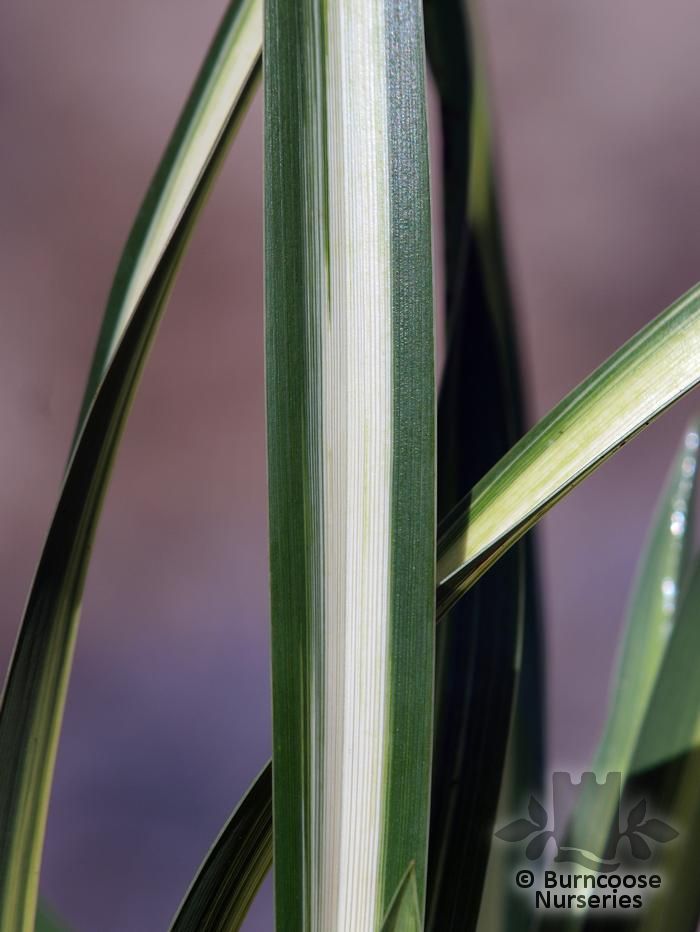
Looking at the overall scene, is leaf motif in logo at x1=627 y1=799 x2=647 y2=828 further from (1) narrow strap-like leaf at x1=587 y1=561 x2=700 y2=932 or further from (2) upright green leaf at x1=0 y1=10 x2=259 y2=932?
(2) upright green leaf at x1=0 y1=10 x2=259 y2=932

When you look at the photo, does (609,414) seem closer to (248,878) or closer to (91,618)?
(248,878)

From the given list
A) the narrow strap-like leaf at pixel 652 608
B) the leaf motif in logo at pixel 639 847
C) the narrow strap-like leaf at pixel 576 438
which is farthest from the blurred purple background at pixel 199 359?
the narrow strap-like leaf at pixel 576 438

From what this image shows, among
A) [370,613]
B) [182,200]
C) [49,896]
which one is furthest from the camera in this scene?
[49,896]

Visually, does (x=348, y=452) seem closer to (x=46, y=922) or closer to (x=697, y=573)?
(x=697, y=573)

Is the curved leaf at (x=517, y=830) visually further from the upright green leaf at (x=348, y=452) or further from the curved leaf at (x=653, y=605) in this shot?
the upright green leaf at (x=348, y=452)

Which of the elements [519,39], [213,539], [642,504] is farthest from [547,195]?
[213,539]

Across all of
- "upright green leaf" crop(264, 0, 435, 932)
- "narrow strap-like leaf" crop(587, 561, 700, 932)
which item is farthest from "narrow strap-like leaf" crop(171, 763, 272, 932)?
"narrow strap-like leaf" crop(587, 561, 700, 932)
